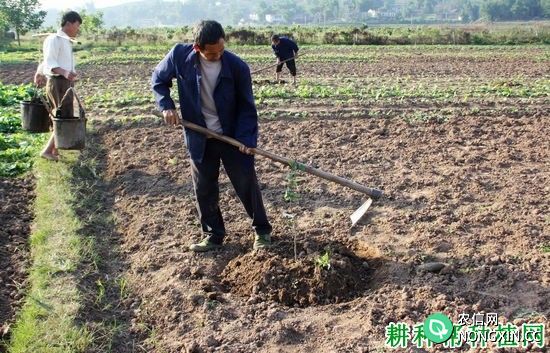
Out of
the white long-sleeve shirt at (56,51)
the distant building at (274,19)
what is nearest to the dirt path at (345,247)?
the white long-sleeve shirt at (56,51)

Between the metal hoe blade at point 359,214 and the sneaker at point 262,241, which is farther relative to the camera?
the metal hoe blade at point 359,214

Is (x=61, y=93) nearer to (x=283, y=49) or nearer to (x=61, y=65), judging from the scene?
(x=61, y=65)

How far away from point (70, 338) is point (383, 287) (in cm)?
210

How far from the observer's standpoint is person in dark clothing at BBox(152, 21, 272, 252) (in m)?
4.39

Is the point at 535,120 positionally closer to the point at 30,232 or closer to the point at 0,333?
the point at 30,232

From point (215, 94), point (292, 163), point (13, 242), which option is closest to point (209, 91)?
point (215, 94)

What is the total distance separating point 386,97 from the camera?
11500mm

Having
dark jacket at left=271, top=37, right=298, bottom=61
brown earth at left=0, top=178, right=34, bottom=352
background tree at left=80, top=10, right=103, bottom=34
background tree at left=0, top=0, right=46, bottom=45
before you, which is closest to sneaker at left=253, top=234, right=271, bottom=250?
brown earth at left=0, top=178, right=34, bottom=352

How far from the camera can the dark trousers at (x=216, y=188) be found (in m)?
4.67

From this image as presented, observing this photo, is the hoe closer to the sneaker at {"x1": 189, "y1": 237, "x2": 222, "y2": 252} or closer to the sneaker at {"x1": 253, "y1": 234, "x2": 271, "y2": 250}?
the sneaker at {"x1": 253, "y1": 234, "x2": 271, "y2": 250}

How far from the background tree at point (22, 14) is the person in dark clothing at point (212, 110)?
1732 inches

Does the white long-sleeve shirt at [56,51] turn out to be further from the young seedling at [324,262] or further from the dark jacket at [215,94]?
the young seedling at [324,262]

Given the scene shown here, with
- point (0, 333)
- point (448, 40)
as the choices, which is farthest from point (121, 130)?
point (448, 40)

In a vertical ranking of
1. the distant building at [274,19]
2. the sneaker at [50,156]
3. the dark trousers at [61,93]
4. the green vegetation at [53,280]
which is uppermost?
the distant building at [274,19]
